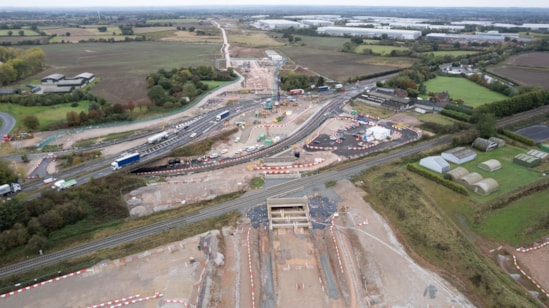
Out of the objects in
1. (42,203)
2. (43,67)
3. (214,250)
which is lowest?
(214,250)

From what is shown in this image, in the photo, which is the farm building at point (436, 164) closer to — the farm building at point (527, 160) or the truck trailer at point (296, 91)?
the farm building at point (527, 160)

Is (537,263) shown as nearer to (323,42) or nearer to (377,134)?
(377,134)

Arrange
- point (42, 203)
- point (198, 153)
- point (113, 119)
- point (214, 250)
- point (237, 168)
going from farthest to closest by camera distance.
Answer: point (113, 119) < point (198, 153) < point (237, 168) < point (42, 203) < point (214, 250)

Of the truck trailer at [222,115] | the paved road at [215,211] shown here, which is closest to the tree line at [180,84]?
the truck trailer at [222,115]

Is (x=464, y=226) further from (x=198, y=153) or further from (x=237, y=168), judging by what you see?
(x=198, y=153)

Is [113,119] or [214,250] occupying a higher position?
[113,119]

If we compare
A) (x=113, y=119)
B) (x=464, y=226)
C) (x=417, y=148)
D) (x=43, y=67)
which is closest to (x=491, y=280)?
(x=464, y=226)

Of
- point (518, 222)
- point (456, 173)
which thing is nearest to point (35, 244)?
point (456, 173)
